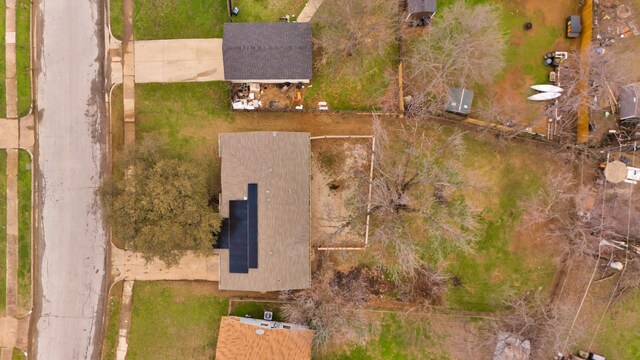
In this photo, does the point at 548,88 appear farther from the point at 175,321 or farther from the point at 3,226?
the point at 3,226

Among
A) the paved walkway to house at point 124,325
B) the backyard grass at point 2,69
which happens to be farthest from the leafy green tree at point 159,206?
the backyard grass at point 2,69

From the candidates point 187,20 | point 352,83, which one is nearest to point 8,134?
point 187,20

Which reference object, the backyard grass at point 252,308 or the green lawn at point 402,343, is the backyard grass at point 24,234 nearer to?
the backyard grass at point 252,308

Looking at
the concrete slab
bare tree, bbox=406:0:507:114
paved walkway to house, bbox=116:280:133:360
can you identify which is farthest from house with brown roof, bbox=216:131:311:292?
the concrete slab

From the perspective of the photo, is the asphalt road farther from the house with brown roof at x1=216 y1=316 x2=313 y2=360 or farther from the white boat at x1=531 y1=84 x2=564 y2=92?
the white boat at x1=531 y1=84 x2=564 y2=92

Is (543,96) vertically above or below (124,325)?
above

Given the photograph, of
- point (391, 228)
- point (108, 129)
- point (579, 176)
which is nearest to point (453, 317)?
point (391, 228)

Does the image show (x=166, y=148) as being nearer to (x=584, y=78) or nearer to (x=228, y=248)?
(x=228, y=248)
